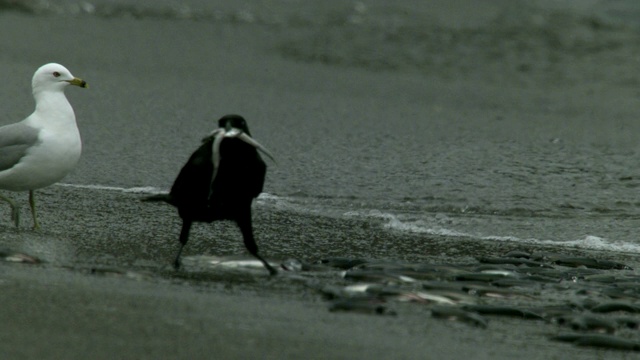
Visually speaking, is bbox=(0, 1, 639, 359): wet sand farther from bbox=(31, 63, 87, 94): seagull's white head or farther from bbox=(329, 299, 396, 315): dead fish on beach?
bbox=(31, 63, 87, 94): seagull's white head

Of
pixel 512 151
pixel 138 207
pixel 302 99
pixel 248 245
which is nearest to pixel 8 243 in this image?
pixel 248 245

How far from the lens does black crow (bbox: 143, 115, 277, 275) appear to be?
18.9ft

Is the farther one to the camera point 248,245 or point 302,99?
point 302,99

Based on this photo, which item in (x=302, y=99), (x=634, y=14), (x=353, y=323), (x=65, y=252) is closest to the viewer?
(x=353, y=323)

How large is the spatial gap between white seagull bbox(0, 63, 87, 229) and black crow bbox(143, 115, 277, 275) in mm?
1148

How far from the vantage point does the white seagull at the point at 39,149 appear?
6949 millimetres

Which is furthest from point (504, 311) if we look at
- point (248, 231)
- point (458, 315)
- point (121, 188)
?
point (121, 188)

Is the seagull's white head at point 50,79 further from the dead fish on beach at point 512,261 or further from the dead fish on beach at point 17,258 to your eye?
the dead fish on beach at point 512,261

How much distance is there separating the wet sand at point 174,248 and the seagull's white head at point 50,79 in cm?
81

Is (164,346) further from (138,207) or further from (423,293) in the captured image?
(138,207)

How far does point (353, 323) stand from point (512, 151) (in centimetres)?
650

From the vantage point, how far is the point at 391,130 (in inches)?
468

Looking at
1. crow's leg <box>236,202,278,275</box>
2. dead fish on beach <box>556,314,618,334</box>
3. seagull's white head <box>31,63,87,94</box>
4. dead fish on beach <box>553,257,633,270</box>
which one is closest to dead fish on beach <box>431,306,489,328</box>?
dead fish on beach <box>556,314,618,334</box>

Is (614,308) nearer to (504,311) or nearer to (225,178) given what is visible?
(504,311)
